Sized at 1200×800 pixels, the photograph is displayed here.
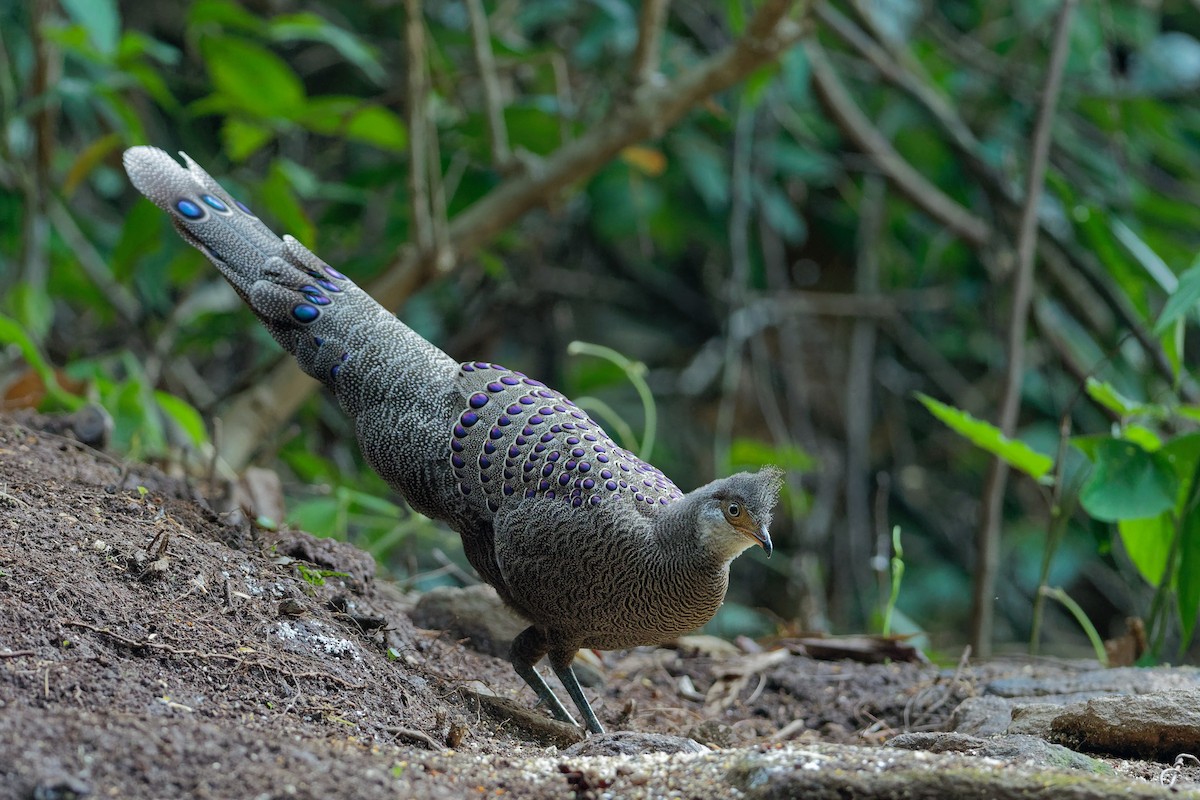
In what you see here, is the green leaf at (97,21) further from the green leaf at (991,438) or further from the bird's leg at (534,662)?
the green leaf at (991,438)

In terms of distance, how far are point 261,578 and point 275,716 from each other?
63 centimetres

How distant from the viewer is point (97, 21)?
5.02 m

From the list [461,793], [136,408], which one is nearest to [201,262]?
[136,408]

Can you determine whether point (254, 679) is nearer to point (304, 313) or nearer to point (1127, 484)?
point (304, 313)

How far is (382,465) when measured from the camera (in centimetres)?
348

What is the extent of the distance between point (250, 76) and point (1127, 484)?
12.5 ft

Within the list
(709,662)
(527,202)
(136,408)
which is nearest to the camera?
(709,662)

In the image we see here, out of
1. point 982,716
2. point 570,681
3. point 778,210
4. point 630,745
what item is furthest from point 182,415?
point 778,210

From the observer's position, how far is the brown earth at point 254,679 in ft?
6.74

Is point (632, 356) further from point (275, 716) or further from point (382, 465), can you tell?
point (275, 716)

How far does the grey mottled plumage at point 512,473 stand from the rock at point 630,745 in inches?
17.7

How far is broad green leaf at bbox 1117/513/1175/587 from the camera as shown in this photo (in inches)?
163

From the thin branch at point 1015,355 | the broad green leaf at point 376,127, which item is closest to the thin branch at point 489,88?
the broad green leaf at point 376,127

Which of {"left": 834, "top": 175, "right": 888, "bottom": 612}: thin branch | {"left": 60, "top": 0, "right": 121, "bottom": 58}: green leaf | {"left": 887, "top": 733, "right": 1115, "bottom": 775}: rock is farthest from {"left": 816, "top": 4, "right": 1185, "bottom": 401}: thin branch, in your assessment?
{"left": 887, "top": 733, "right": 1115, "bottom": 775}: rock
